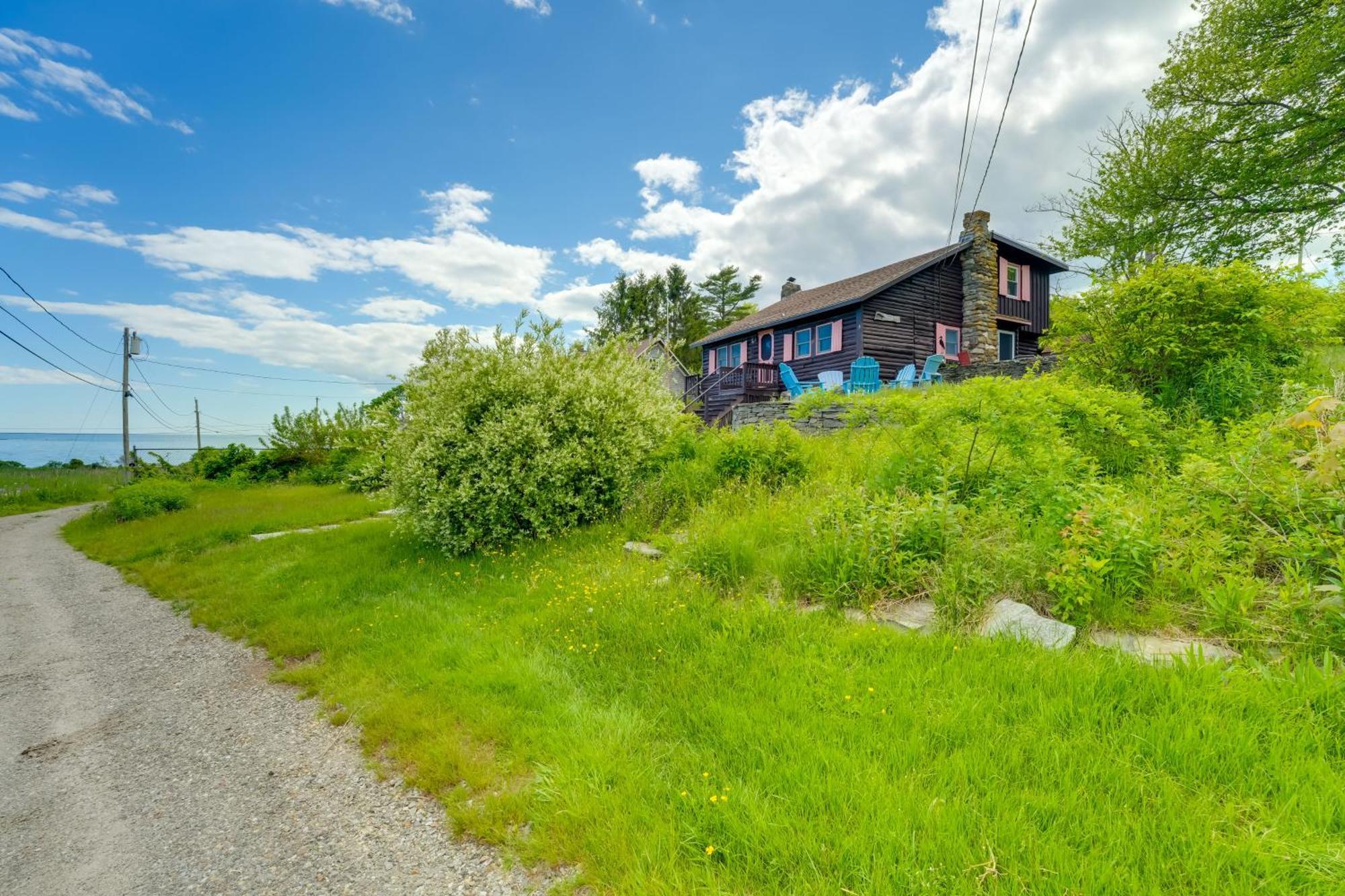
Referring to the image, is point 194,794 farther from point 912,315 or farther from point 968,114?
point 912,315

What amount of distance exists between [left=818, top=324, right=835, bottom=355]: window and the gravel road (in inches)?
757

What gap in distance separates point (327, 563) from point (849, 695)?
21.7 feet

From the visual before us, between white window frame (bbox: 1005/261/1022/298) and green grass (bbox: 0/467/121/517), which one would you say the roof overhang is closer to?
white window frame (bbox: 1005/261/1022/298)

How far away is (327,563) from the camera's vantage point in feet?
21.6

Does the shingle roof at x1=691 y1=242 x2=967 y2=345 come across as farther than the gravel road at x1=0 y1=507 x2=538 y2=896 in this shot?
Yes

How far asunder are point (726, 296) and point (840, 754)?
46284 millimetres


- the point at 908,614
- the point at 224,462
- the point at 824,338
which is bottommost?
the point at 908,614

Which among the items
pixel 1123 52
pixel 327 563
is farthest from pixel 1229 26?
pixel 327 563

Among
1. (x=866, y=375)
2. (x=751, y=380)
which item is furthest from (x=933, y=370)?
(x=751, y=380)

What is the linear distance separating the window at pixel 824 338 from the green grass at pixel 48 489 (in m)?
26.8

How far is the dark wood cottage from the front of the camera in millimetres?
19078

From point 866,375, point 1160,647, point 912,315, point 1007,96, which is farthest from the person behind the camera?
point 912,315

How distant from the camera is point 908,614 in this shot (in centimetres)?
329

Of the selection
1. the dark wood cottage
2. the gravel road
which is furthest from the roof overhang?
the gravel road
